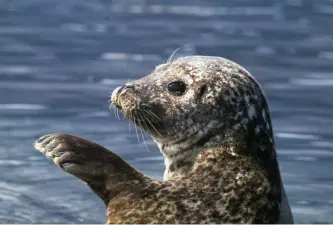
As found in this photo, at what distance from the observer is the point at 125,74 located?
19.2 m

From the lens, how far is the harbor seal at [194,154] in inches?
340

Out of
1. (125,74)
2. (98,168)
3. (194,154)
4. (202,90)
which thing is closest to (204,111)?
(202,90)

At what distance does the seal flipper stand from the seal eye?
0.80 m

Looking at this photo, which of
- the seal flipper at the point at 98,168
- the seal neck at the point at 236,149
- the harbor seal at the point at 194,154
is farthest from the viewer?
the seal neck at the point at 236,149

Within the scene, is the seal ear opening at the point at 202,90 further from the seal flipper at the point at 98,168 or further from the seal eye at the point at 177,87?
the seal flipper at the point at 98,168

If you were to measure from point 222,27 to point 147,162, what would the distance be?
36.6ft

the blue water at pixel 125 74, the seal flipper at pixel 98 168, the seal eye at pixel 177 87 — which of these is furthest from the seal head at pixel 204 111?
the blue water at pixel 125 74

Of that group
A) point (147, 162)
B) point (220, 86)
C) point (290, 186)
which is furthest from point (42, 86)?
point (220, 86)

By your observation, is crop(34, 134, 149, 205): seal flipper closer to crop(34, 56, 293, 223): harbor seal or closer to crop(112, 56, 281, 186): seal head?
crop(34, 56, 293, 223): harbor seal

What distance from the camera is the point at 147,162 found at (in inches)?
543

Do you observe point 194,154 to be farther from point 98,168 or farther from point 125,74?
point 125,74

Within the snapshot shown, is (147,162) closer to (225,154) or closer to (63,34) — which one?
(225,154)

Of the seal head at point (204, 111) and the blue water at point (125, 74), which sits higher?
the blue water at point (125, 74)

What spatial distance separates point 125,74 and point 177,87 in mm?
9767
